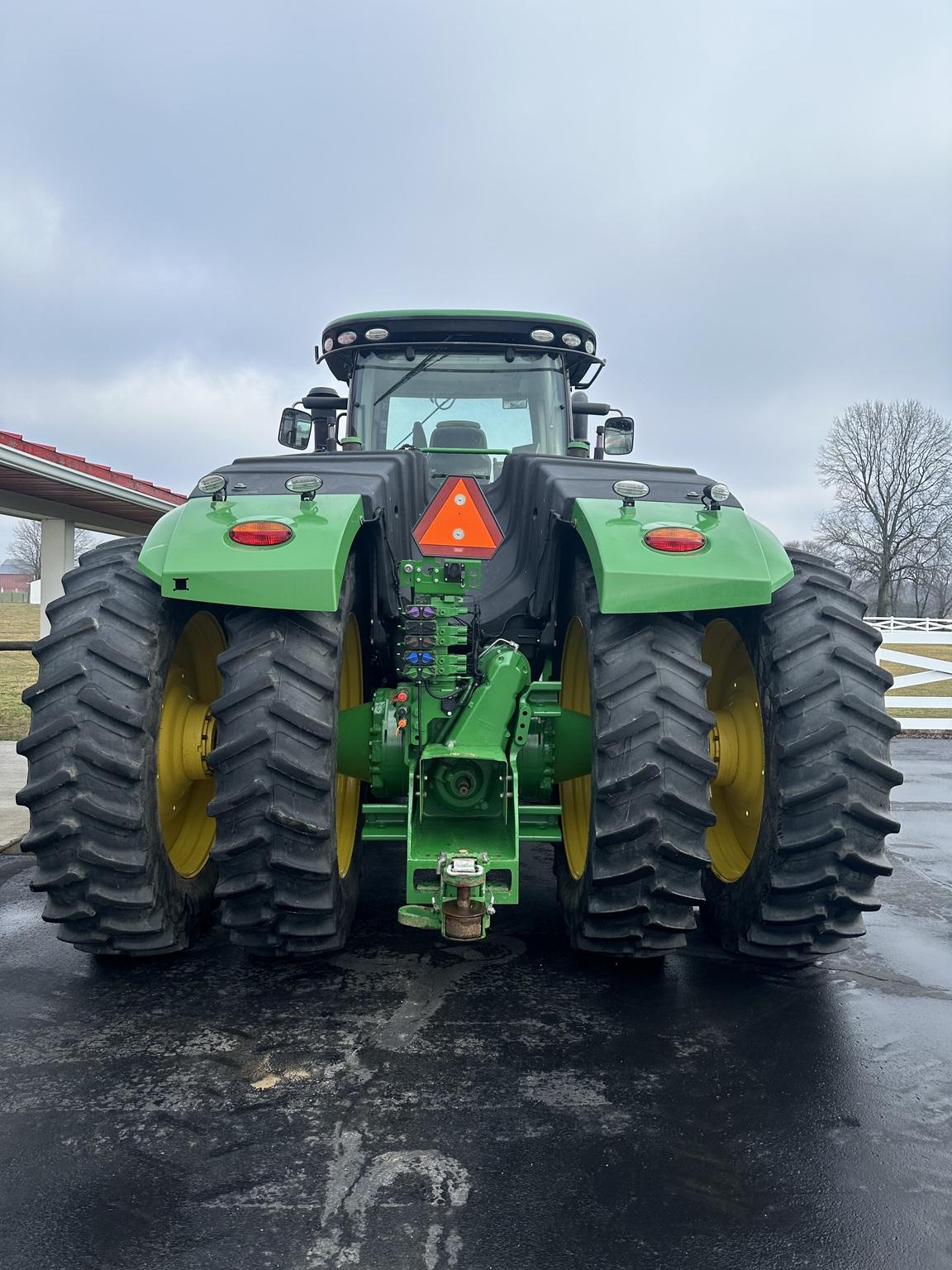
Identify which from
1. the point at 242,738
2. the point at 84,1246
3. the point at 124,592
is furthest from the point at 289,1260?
the point at 124,592

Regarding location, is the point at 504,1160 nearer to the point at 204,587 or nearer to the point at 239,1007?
the point at 239,1007

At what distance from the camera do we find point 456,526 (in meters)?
3.10

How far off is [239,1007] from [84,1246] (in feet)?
3.83

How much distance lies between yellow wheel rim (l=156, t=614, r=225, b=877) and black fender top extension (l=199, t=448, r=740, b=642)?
710mm

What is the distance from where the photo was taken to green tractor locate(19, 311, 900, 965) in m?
2.89

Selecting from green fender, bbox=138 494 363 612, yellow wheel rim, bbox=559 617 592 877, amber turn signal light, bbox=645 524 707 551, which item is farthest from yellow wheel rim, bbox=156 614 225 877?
amber turn signal light, bbox=645 524 707 551

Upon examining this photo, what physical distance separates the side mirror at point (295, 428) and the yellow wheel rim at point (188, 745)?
2.05 metres

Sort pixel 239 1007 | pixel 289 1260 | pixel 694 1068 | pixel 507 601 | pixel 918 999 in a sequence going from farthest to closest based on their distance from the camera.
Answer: pixel 507 601, pixel 918 999, pixel 239 1007, pixel 694 1068, pixel 289 1260

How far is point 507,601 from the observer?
3.89 meters

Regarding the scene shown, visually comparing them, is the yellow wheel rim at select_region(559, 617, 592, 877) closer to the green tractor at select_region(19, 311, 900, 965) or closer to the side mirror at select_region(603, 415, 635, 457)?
Answer: the green tractor at select_region(19, 311, 900, 965)

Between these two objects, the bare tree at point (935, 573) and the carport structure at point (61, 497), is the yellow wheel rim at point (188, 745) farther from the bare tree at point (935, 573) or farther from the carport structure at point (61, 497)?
the bare tree at point (935, 573)

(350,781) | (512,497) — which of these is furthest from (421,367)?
(350,781)

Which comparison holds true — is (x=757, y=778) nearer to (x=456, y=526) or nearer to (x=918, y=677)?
(x=456, y=526)

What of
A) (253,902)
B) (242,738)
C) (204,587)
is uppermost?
(204,587)
